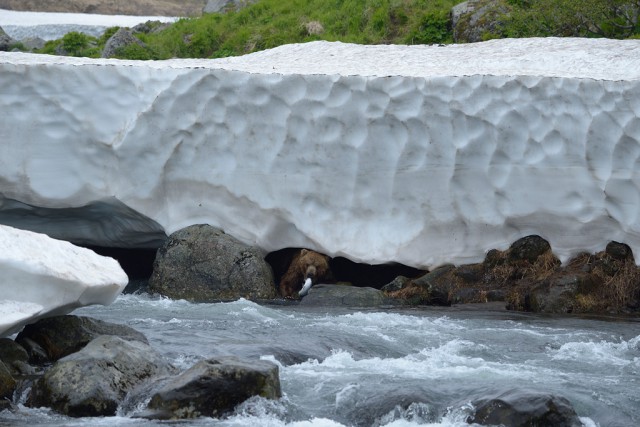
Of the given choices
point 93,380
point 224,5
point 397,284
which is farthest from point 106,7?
point 93,380

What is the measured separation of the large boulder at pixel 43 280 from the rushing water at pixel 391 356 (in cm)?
82

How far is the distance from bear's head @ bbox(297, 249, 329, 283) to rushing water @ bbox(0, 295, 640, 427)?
107cm

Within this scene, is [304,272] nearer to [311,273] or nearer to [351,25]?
[311,273]

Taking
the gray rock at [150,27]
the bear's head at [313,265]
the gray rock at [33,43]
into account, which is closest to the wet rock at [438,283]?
the bear's head at [313,265]

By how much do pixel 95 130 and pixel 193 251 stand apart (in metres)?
2.03

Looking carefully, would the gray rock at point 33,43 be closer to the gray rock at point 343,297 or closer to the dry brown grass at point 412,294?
the gray rock at point 343,297

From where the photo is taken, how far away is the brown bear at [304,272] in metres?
13.6

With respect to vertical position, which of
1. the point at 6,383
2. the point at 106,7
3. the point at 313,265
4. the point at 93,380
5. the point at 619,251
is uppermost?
the point at 106,7

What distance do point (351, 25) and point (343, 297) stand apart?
12673 mm

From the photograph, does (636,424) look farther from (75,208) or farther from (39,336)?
(75,208)

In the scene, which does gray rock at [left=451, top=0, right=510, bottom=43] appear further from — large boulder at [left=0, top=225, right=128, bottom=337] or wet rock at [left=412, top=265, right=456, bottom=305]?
large boulder at [left=0, top=225, right=128, bottom=337]

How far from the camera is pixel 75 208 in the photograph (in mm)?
13961

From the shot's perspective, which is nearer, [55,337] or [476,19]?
[55,337]

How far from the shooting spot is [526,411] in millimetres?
7098
